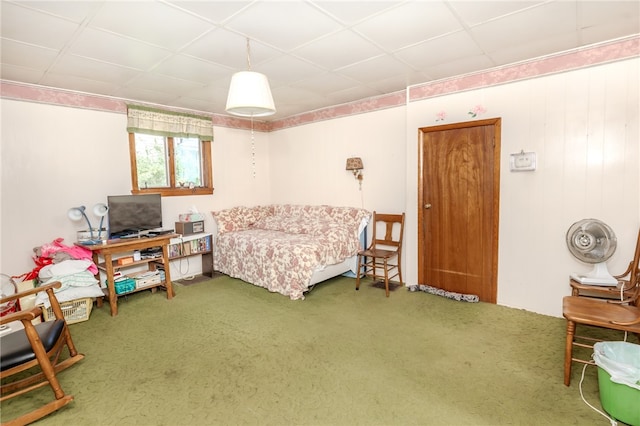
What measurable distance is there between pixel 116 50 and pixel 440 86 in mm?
3182

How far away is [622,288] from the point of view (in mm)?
2438

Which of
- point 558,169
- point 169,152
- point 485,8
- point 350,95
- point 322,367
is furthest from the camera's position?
point 169,152

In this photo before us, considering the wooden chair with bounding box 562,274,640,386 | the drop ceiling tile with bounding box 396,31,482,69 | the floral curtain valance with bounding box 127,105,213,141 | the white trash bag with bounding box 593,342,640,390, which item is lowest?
the white trash bag with bounding box 593,342,640,390

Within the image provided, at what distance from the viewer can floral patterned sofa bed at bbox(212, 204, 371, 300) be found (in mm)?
3744

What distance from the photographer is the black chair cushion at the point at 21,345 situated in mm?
1819

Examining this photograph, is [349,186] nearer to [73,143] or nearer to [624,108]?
[624,108]

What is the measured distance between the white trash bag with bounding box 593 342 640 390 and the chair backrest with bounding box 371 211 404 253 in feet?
7.59

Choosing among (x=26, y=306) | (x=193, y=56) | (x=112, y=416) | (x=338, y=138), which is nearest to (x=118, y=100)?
(x=193, y=56)

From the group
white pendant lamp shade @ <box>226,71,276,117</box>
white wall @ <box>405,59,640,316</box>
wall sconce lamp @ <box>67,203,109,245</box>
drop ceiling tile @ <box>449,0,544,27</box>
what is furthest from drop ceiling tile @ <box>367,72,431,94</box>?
wall sconce lamp @ <box>67,203,109,245</box>

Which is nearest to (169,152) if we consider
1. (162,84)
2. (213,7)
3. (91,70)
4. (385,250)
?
(162,84)

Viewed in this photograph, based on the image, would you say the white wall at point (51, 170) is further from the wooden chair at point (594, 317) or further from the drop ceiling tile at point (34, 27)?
the wooden chair at point (594, 317)

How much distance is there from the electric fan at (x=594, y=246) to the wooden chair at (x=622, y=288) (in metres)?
0.05

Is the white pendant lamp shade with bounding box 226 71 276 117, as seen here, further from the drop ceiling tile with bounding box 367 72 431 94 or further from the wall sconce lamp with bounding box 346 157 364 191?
the wall sconce lamp with bounding box 346 157 364 191

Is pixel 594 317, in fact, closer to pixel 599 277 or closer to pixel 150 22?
pixel 599 277
